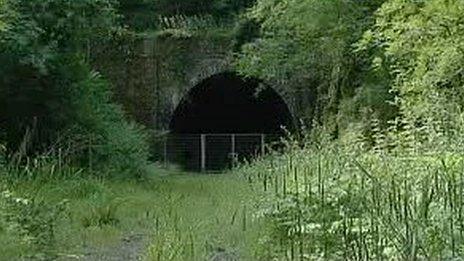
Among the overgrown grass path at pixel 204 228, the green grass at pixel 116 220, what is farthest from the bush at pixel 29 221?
the overgrown grass path at pixel 204 228

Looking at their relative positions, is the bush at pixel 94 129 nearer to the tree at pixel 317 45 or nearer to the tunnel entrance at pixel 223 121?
the tree at pixel 317 45

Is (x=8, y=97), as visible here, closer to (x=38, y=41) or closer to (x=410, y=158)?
(x=38, y=41)

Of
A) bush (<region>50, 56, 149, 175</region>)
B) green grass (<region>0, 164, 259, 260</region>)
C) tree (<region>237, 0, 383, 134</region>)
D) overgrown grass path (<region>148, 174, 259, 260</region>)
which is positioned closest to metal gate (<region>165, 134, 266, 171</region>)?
tree (<region>237, 0, 383, 134</region>)

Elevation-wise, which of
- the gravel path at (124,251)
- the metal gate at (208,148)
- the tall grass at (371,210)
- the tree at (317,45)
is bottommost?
the metal gate at (208,148)

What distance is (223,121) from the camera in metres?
33.8

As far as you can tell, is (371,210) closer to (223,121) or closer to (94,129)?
(94,129)

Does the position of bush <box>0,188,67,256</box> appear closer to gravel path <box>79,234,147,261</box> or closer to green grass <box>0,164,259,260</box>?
green grass <box>0,164,259,260</box>

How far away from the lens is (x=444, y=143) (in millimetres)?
8234

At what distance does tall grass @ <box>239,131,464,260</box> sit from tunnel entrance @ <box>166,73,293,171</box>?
1801 centimetres

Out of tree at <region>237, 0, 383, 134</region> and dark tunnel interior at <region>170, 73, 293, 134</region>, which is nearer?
tree at <region>237, 0, 383, 134</region>

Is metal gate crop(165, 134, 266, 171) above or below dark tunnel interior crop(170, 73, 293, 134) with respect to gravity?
below

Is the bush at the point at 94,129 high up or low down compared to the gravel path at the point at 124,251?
up

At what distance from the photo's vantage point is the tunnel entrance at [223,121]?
2800cm

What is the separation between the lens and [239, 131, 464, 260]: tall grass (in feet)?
15.7
